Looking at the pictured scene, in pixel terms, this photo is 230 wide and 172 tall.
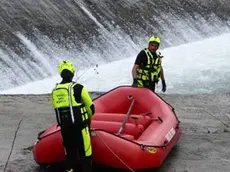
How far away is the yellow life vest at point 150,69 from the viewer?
763 centimetres

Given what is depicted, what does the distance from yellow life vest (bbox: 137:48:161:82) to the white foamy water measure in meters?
5.18

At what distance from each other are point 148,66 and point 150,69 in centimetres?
6

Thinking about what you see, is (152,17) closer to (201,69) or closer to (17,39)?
(201,69)

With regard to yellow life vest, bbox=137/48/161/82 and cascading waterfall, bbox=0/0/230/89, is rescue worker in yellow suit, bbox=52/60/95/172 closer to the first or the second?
yellow life vest, bbox=137/48/161/82

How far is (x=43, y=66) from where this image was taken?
14.4m

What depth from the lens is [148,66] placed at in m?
7.69

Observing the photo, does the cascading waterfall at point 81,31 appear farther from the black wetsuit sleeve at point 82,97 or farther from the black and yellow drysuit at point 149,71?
the black wetsuit sleeve at point 82,97

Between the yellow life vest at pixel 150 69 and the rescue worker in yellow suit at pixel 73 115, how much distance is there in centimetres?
244

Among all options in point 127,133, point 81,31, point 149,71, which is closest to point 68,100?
point 127,133

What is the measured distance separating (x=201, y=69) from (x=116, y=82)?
11.2 feet

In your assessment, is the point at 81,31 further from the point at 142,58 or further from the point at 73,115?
the point at 73,115

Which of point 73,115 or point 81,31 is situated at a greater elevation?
point 73,115

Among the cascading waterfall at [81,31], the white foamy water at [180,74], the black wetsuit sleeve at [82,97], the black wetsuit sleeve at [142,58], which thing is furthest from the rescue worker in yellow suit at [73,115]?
the cascading waterfall at [81,31]

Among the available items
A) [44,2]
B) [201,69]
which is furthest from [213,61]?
[44,2]
